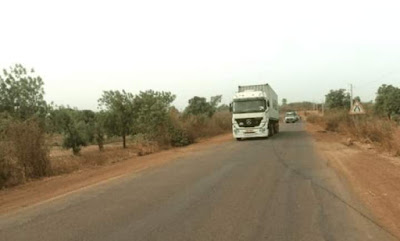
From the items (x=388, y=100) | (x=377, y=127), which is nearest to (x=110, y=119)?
(x=377, y=127)

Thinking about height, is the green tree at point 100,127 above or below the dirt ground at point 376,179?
above

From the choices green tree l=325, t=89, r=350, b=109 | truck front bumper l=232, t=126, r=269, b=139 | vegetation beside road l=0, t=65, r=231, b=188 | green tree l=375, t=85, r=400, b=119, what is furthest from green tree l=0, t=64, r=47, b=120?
green tree l=325, t=89, r=350, b=109

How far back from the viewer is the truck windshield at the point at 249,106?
34.0 m

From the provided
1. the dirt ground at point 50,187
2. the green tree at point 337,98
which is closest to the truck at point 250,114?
the dirt ground at point 50,187

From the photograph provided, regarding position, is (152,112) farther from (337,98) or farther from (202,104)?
(337,98)

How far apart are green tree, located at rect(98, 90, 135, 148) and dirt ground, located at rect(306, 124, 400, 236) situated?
1860 centimetres

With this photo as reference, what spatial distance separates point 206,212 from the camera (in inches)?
344

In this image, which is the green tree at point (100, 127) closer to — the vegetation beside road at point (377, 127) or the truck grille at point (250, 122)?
the truck grille at point (250, 122)

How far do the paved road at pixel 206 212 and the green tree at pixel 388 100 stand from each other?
5294cm

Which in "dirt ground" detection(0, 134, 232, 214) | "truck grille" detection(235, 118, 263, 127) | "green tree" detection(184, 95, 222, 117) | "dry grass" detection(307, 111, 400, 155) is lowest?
"dirt ground" detection(0, 134, 232, 214)

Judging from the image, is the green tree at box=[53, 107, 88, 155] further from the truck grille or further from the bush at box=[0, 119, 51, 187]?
the bush at box=[0, 119, 51, 187]

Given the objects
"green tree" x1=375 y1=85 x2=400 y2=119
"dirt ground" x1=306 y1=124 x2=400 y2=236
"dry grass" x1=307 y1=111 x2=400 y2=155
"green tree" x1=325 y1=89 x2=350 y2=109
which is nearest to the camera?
"dirt ground" x1=306 y1=124 x2=400 y2=236

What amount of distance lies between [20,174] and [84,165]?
4.55 meters

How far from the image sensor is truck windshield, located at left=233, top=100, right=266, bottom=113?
3397cm
